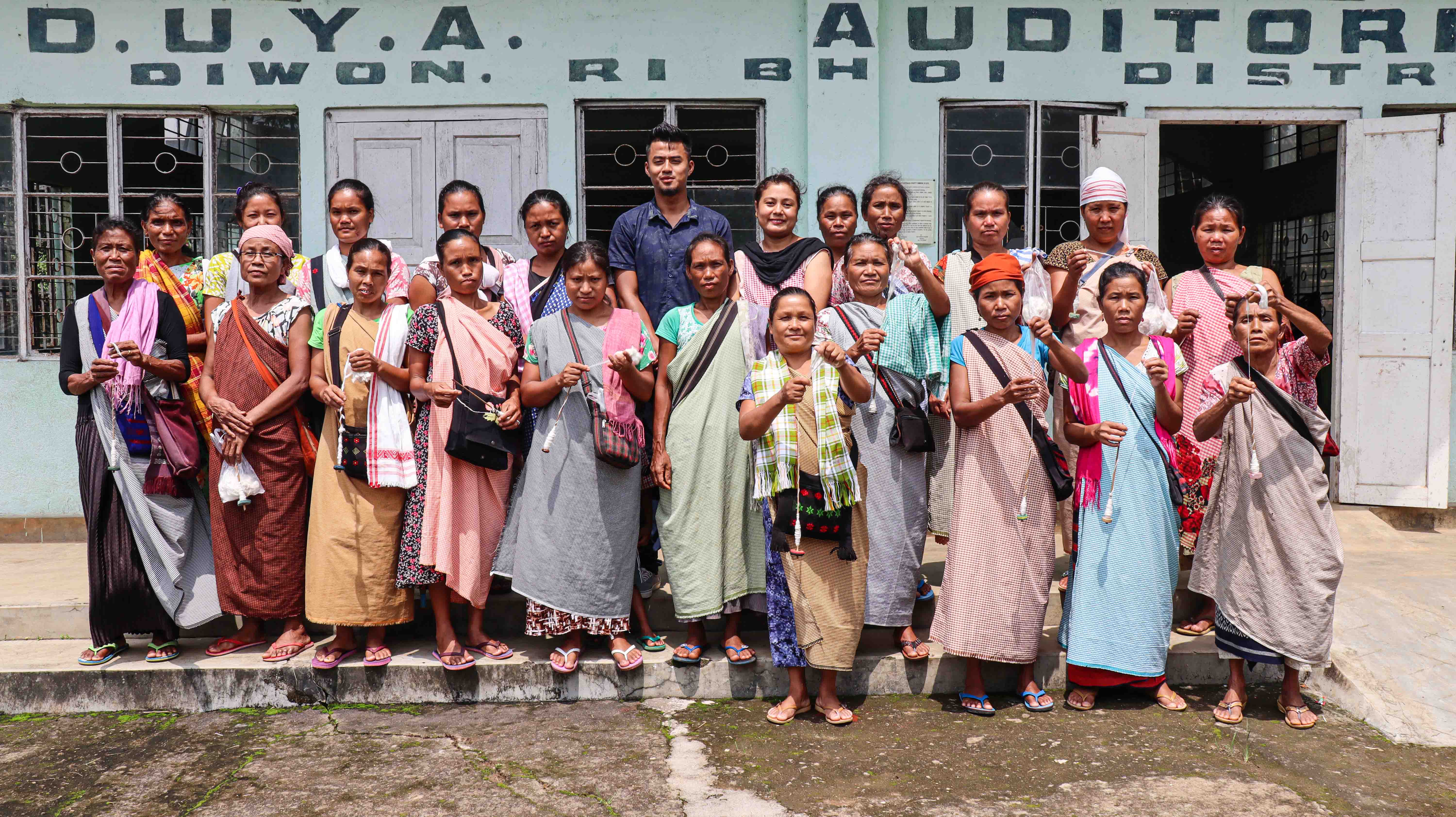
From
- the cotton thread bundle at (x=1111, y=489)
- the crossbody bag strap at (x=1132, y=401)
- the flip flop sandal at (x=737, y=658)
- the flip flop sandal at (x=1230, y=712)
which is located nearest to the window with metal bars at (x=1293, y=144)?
the crossbody bag strap at (x=1132, y=401)

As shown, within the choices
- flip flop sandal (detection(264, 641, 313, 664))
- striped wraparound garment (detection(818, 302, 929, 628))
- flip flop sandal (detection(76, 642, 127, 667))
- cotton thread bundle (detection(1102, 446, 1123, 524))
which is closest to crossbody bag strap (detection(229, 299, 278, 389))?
flip flop sandal (detection(264, 641, 313, 664))

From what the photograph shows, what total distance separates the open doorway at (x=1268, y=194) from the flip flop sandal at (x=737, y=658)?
20.2ft

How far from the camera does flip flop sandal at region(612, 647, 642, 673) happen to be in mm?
3984

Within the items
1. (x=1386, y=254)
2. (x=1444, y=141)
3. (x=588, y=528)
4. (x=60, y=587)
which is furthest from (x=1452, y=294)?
(x=60, y=587)

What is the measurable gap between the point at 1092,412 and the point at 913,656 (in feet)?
3.81

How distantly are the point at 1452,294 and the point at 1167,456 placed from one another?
3.52 m

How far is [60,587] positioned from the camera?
491 centimetres

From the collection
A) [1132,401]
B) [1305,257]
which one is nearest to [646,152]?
[1132,401]

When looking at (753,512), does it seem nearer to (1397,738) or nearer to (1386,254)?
(1397,738)

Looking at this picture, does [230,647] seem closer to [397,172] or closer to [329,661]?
[329,661]

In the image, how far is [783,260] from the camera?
4223 millimetres

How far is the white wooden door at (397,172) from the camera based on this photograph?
20.7 feet

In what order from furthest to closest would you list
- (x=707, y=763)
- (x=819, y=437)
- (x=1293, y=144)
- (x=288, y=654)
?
(x=1293, y=144)
(x=288, y=654)
(x=819, y=437)
(x=707, y=763)

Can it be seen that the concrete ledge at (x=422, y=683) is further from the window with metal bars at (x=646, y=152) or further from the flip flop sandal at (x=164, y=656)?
the window with metal bars at (x=646, y=152)
